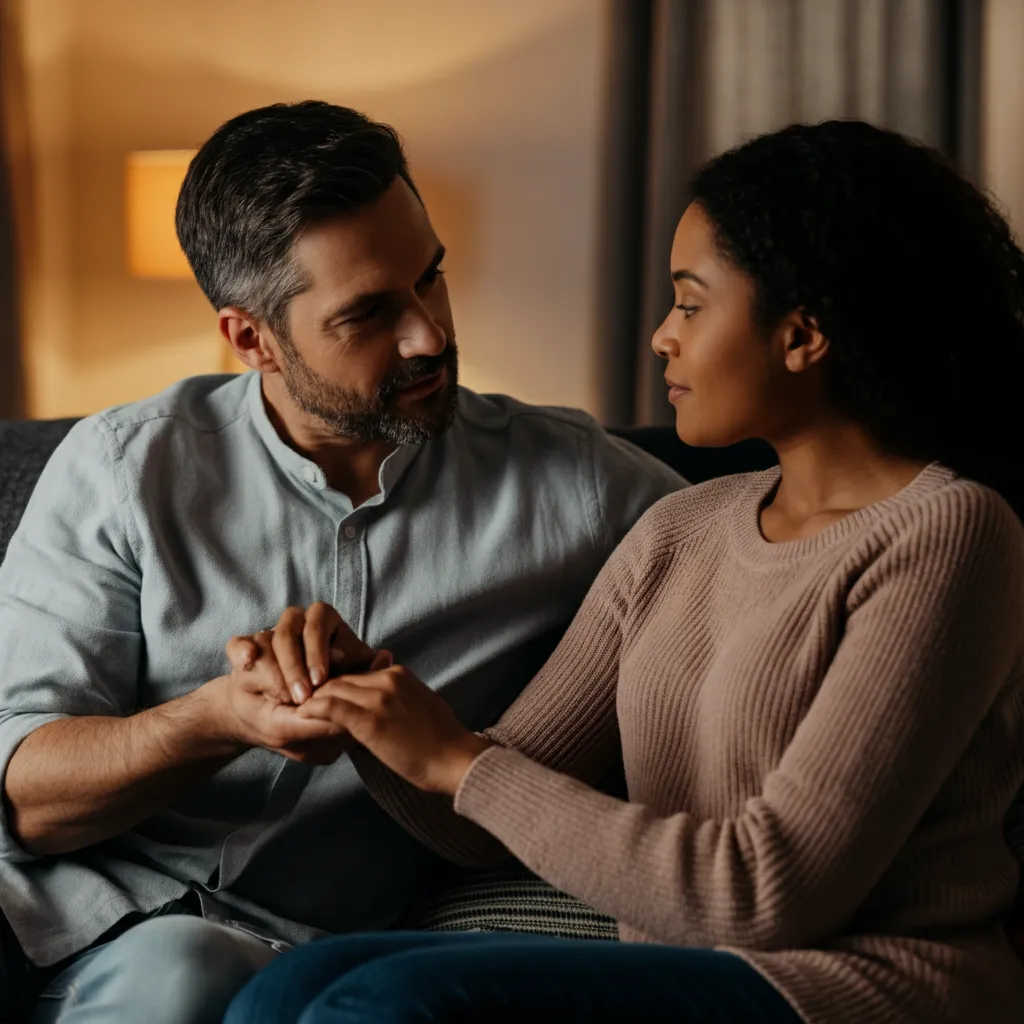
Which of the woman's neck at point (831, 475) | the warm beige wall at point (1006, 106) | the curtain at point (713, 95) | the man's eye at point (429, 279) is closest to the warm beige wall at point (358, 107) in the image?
the curtain at point (713, 95)

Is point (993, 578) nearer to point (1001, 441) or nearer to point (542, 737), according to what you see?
point (1001, 441)

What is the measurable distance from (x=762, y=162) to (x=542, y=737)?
2.07ft

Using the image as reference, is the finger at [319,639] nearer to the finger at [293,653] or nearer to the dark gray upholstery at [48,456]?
the finger at [293,653]

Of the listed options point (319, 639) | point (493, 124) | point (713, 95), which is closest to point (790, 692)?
point (319, 639)

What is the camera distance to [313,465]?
1624 mm

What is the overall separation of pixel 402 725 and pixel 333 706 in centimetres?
7

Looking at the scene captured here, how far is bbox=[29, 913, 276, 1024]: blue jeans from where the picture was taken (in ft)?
4.20

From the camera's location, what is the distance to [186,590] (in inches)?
61.6

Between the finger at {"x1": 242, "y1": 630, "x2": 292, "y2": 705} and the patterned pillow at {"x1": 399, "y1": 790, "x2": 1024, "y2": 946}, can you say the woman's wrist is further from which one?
the patterned pillow at {"x1": 399, "y1": 790, "x2": 1024, "y2": 946}

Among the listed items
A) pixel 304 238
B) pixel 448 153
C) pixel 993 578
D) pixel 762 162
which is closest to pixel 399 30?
pixel 448 153

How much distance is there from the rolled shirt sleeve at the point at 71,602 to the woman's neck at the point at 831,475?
2.35ft

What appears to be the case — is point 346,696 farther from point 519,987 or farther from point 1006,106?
point 1006,106

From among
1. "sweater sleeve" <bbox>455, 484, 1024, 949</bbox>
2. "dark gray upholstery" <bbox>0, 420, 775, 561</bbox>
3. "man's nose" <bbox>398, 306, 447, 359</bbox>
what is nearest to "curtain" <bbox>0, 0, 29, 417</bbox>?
"dark gray upholstery" <bbox>0, 420, 775, 561</bbox>

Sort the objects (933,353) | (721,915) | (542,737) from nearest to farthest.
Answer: (721,915) < (933,353) < (542,737)
